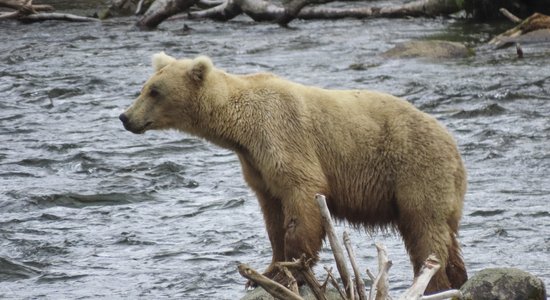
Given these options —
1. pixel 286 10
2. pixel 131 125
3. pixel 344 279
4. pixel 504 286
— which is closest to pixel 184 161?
pixel 131 125

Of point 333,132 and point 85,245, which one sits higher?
point 333,132

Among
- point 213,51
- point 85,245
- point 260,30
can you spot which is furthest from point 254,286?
point 260,30

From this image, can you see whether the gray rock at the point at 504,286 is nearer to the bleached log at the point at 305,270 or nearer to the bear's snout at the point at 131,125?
the bleached log at the point at 305,270

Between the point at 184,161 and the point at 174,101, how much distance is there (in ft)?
14.8

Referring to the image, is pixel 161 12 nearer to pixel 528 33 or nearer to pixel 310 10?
pixel 310 10

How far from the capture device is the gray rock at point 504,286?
611cm

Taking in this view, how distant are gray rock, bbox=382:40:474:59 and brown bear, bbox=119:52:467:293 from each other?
29.4ft

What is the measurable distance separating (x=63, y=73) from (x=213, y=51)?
246cm

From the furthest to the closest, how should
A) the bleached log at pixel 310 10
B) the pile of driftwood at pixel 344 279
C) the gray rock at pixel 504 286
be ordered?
the bleached log at pixel 310 10 → the gray rock at pixel 504 286 → the pile of driftwood at pixel 344 279

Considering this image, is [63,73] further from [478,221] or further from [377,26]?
[478,221]

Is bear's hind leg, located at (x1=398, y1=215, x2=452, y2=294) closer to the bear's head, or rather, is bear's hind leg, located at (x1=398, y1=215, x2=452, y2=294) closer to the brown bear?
the brown bear

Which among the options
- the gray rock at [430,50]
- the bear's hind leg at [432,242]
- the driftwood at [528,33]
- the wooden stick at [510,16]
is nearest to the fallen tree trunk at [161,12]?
the gray rock at [430,50]

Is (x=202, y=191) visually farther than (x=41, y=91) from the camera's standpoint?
No

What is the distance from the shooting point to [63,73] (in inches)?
612
